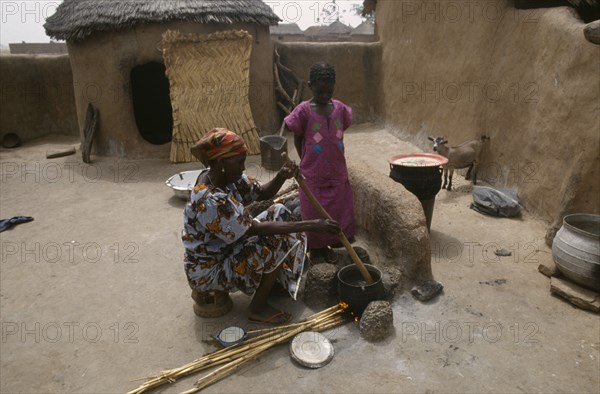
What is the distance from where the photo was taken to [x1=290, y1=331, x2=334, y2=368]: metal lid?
2.63 meters

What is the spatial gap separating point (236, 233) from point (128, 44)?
20.7ft

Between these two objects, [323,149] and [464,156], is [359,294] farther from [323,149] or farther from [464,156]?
[464,156]

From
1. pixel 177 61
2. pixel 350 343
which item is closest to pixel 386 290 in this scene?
pixel 350 343

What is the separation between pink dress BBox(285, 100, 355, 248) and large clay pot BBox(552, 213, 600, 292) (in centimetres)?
180

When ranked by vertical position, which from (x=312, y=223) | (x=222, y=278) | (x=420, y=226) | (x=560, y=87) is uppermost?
(x=560, y=87)

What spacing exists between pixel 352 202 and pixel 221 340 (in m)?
1.72

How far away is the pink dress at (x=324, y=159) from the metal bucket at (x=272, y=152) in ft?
11.6

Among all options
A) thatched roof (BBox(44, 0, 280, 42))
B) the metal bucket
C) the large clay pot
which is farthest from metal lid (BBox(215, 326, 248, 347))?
thatched roof (BBox(44, 0, 280, 42))

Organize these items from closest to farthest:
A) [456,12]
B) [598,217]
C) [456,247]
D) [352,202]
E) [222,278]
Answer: [222,278]
[598,217]
[352,202]
[456,247]
[456,12]

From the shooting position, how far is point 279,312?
308 cm

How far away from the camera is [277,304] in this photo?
3.30 m

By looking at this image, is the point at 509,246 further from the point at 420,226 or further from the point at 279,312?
the point at 279,312

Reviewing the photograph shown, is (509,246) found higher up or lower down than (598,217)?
lower down

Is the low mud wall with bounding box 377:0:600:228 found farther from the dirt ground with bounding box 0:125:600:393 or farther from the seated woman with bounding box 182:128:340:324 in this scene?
the seated woman with bounding box 182:128:340:324
